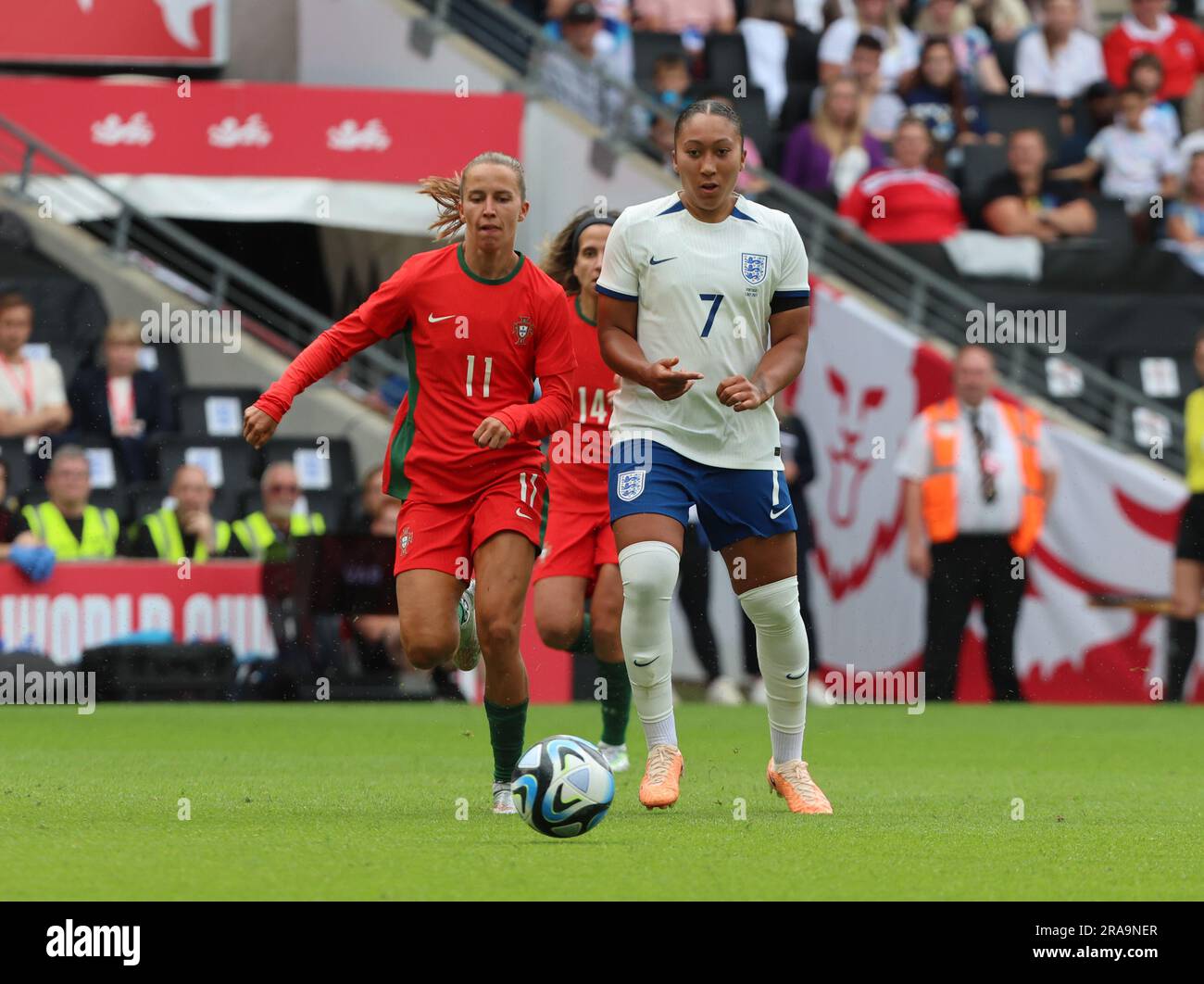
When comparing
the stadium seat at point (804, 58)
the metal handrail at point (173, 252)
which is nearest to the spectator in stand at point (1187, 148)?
the stadium seat at point (804, 58)

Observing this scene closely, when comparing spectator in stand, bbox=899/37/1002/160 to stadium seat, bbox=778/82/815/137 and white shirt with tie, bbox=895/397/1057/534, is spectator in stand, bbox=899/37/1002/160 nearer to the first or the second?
stadium seat, bbox=778/82/815/137

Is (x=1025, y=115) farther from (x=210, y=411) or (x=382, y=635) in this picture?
(x=382, y=635)

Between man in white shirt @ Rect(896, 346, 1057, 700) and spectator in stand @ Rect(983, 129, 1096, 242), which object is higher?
spectator in stand @ Rect(983, 129, 1096, 242)

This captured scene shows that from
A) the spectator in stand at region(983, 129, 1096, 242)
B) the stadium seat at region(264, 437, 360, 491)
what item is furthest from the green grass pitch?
the spectator in stand at region(983, 129, 1096, 242)

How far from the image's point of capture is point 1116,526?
17156 mm

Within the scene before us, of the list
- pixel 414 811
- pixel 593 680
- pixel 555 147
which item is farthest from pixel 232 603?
pixel 414 811

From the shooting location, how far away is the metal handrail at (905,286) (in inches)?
710

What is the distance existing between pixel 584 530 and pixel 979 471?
5836 millimetres

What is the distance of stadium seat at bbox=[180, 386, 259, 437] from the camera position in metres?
17.2

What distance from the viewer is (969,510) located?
1569cm

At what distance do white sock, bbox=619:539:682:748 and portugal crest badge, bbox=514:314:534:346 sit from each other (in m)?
0.86

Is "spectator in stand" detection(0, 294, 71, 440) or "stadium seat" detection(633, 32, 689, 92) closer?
"spectator in stand" detection(0, 294, 71, 440)

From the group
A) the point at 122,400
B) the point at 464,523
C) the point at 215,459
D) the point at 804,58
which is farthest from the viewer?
the point at 804,58

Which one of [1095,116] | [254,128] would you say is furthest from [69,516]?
[1095,116]
